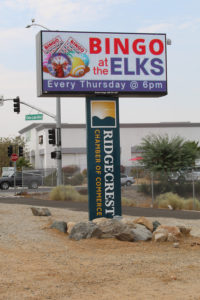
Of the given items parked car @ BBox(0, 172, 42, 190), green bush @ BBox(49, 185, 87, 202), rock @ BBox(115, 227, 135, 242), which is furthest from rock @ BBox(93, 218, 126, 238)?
parked car @ BBox(0, 172, 42, 190)

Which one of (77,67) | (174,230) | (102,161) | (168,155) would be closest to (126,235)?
(174,230)

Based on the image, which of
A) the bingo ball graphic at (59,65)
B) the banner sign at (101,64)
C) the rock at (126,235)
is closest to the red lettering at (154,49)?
the banner sign at (101,64)

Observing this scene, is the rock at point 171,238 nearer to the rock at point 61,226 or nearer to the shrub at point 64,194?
the rock at point 61,226

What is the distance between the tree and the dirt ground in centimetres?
1570

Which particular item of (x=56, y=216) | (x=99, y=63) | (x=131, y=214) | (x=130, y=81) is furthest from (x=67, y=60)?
(x=131, y=214)

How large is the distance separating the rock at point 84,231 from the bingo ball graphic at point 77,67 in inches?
189

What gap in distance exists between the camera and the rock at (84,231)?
13297mm

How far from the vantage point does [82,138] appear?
85.6 metres

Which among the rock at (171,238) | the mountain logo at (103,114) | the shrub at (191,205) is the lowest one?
the shrub at (191,205)

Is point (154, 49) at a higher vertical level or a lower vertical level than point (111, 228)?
higher

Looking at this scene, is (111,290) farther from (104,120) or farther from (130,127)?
(130,127)

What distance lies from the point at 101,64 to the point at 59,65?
1252 millimetres

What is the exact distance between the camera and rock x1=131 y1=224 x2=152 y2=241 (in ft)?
43.2

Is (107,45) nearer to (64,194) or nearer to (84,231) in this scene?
(84,231)
